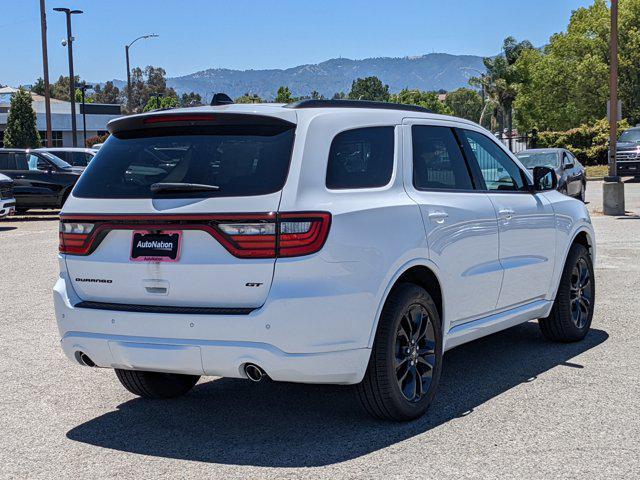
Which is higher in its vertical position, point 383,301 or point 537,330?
point 383,301

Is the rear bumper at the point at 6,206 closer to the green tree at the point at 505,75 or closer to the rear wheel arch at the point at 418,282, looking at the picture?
the rear wheel arch at the point at 418,282

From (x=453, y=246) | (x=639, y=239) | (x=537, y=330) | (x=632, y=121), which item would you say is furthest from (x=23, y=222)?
A: (x=632, y=121)

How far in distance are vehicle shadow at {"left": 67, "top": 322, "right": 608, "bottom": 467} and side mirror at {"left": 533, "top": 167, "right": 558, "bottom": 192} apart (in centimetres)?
130

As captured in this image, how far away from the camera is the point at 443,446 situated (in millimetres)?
5105

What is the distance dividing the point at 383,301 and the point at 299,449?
91 centimetres

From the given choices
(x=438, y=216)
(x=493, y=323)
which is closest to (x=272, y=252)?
(x=438, y=216)

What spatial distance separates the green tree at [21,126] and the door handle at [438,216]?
6698 cm

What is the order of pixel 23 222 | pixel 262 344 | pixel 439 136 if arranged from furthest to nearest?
1. pixel 23 222
2. pixel 439 136
3. pixel 262 344

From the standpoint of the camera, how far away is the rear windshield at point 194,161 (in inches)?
200

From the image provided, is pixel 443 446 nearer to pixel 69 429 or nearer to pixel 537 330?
pixel 69 429

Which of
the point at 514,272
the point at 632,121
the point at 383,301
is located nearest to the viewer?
the point at 383,301

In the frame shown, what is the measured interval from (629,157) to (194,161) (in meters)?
31.8

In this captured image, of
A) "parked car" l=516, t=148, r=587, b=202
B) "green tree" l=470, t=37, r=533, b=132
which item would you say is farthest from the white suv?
"green tree" l=470, t=37, r=533, b=132

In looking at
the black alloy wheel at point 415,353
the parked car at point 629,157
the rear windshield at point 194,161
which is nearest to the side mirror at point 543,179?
the black alloy wheel at point 415,353
